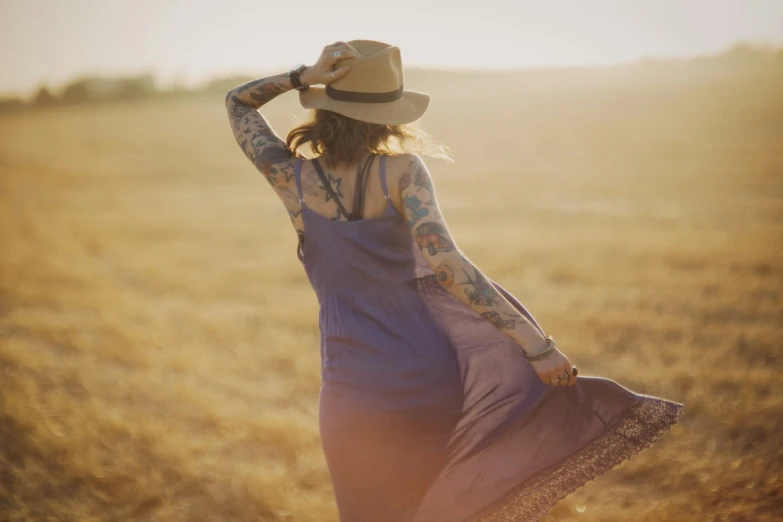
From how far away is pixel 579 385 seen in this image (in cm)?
231

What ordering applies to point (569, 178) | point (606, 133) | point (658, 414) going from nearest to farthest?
point (658, 414)
point (569, 178)
point (606, 133)

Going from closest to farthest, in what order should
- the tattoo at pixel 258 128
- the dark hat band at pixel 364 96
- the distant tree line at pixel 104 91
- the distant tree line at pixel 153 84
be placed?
the dark hat band at pixel 364 96 → the tattoo at pixel 258 128 → the distant tree line at pixel 153 84 → the distant tree line at pixel 104 91

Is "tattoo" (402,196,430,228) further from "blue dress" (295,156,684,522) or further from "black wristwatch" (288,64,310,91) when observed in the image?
"black wristwatch" (288,64,310,91)

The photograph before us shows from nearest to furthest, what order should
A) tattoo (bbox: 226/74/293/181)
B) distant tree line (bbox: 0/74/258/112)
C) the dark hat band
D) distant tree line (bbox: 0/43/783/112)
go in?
1. the dark hat band
2. tattoo (bbox: 226/74/293/181)
3. distant tree line (bbox: 0/43/783/112)
4. distant tree line (bbox: 0/74/258/112)

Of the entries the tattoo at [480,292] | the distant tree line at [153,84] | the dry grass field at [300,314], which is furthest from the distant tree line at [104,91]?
the tattoo at [480,292]

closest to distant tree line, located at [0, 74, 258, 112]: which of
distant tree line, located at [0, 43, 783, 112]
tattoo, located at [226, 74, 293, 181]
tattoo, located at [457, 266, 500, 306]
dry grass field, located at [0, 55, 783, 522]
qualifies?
distant tree line, located at [0, 43, 783, 112]

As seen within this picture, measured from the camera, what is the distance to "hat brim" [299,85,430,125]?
206cm

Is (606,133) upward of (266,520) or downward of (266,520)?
upward

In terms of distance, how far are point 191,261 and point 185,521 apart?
6.55 meters

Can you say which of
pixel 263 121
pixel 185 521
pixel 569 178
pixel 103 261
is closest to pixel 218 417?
pixel 185 521

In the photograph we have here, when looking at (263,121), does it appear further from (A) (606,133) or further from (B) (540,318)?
(A) (606,133)

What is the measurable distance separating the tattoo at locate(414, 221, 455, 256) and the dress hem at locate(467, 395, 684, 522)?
0.83m

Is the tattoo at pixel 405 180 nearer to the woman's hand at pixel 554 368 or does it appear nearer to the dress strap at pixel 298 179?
the dress strap at pixel 298 179

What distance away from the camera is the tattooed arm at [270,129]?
2.14 metres
